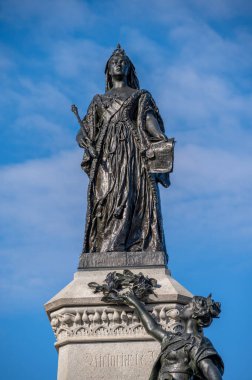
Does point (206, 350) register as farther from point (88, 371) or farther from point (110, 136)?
point (110, 136)

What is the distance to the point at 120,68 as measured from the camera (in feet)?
71.2

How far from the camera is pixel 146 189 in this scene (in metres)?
20.7

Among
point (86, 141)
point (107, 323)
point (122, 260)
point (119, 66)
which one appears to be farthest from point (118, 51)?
point (107, 323)

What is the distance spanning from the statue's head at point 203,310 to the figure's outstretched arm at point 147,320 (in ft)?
2.32

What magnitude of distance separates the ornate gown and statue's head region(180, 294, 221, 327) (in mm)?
3423

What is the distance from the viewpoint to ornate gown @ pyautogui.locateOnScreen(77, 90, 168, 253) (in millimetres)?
20234

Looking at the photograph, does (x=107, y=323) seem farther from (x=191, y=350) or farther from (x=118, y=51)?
(x=118, y=51)

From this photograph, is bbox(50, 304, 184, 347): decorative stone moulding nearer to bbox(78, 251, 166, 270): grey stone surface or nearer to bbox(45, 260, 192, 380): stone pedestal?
bbox(45, 260, 192, 380): stone pedestal

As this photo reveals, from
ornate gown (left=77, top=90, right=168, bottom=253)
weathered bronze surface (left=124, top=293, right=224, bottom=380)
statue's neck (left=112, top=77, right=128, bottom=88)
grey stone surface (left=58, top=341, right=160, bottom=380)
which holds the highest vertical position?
statue's neck (left=112, top=77, right=128, bottom=88)

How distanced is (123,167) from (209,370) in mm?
5570

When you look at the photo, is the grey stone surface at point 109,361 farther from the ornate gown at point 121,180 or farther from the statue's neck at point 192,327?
the statue's neck at point 192,327

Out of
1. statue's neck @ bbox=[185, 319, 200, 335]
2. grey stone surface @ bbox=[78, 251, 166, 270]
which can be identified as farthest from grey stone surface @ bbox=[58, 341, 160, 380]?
statue's neck @ bbox=[185, 319, 200, 335]

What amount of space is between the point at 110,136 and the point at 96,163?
0.56 meters

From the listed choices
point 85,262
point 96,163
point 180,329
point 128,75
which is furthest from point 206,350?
point 128,75
